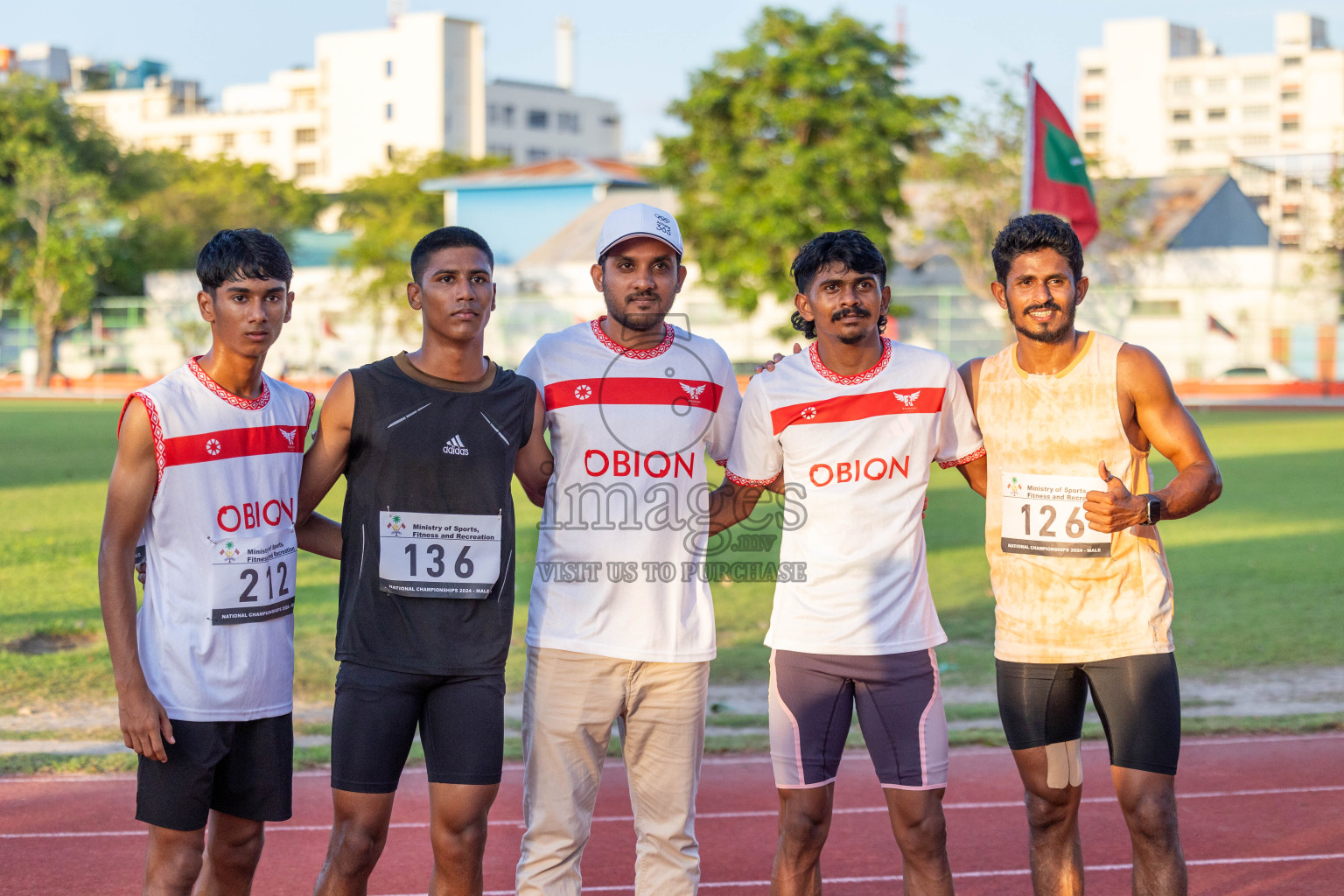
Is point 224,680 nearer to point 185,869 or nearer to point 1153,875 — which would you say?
point 185,869

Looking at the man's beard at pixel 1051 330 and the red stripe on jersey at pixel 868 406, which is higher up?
the man's beard at pixel 1051 330

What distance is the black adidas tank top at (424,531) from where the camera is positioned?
12.5 ft

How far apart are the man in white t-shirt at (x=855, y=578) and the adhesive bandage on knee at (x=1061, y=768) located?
1.19 feet

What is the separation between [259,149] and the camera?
93.0 metres

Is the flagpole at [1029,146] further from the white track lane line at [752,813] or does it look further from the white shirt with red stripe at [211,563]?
the white shirt with red stripe at [211,563]

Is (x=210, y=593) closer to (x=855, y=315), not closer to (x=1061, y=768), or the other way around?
(x=855, y=315)

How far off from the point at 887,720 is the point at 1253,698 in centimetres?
509

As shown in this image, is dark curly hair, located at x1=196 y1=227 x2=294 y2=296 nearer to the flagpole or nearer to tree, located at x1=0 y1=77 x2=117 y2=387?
the flagpole

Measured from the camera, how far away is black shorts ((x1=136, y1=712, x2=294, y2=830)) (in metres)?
3.70

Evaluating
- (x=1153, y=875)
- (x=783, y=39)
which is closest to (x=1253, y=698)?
(x=1153, y=875)

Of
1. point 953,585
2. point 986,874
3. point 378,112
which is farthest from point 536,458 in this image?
point 378,112

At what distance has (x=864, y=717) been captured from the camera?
13.2ft

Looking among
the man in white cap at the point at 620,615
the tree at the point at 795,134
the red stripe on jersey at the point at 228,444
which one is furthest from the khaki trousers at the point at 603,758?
the tree at the point at 795,134

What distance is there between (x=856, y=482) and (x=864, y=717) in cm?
70
